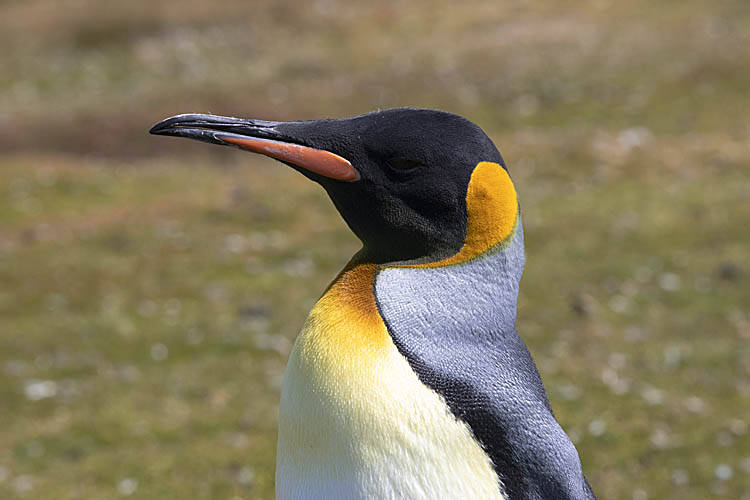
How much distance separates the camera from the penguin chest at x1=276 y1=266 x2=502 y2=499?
2.62 meters

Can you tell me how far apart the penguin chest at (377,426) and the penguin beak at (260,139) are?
0.38 meters

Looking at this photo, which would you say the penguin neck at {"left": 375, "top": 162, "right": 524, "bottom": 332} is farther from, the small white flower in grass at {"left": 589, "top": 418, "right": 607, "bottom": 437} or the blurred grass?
the small white flower in grass at {"left": 589, "top": 418, "right": 607, "bottom": 437}

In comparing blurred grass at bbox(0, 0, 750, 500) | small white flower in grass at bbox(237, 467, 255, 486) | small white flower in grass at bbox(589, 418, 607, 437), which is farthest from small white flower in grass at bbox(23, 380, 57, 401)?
small white flower in grass at bbox(589, 418, 607, 437)

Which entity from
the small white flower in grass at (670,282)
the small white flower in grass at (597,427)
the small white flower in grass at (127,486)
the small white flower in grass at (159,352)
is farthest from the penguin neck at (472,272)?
the small white flower in grass at (670,282)

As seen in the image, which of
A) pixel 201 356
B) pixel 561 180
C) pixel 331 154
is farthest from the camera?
pixel 561 180

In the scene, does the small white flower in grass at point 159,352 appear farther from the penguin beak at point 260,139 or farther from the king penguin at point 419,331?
the penguin beak at point 260,139

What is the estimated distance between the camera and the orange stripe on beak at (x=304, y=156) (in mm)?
2525

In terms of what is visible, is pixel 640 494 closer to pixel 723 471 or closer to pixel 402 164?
pixel 723 471

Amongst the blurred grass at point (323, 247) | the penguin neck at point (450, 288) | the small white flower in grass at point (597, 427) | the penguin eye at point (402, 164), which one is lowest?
the blurred grass at point (323, 247)

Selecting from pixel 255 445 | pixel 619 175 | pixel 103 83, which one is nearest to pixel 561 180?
pixel 619 175

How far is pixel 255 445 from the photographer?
696 centimetres

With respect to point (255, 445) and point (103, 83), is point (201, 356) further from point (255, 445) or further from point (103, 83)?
point (103, 83)

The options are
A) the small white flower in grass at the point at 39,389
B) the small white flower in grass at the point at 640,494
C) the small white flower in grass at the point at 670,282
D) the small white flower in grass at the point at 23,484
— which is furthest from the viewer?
the small white flower in grass at the point at 670,282

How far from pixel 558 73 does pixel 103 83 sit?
11859 mm
